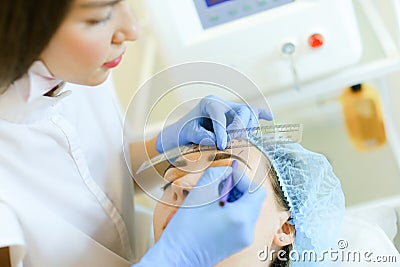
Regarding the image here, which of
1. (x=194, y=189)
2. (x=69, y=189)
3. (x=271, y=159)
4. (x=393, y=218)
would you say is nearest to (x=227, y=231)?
(x=194, y=189)

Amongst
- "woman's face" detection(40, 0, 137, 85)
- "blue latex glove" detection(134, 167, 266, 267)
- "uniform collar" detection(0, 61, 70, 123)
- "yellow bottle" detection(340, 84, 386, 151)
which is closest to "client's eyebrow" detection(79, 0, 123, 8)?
"woman's face" detection(40, 0, 137, 85)

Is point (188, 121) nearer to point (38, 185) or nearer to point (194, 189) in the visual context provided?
point (194, 189)

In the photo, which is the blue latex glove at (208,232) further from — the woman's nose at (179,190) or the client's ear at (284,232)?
the client's ear at (284,232)

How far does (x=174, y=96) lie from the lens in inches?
48.8

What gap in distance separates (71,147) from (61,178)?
0.06m

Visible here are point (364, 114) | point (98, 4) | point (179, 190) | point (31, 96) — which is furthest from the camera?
point (364, 114)

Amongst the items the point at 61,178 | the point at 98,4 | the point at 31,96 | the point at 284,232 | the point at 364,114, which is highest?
the point at 98,4

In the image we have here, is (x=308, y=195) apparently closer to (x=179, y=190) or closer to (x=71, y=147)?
(x=179, y=190)

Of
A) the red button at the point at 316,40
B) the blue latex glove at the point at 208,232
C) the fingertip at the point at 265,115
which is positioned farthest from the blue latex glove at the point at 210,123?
the red button at the point at 316,40

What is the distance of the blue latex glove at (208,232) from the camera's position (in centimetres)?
85

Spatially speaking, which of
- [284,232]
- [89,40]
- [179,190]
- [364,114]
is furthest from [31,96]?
[364,114]

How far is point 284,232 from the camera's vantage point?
3.48ft

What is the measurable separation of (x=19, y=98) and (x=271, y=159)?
1.63 feet

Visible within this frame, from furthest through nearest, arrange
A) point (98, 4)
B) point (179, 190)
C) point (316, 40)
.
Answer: point (316, 40) < point (179, 190) < point (98, 4)
